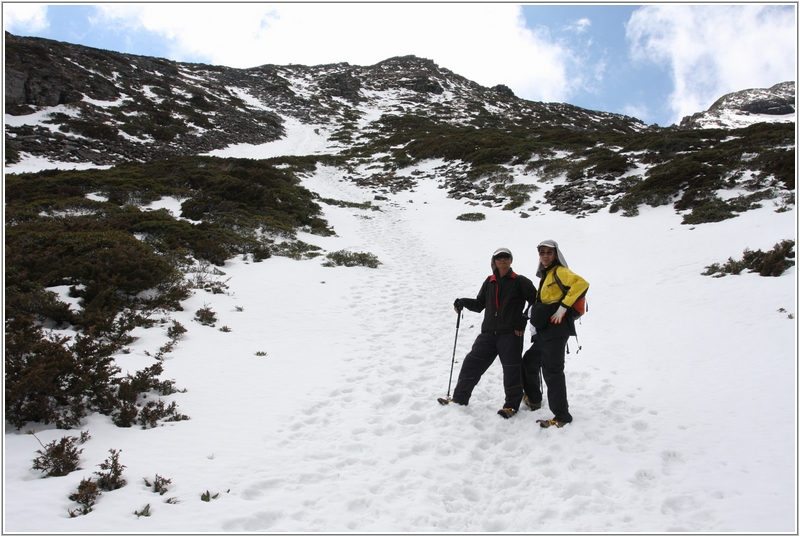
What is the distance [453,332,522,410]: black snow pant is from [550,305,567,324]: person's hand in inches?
27.4

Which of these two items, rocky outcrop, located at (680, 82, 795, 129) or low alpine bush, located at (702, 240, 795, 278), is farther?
rocky outcrop, located at (680, 82, 795, 129)

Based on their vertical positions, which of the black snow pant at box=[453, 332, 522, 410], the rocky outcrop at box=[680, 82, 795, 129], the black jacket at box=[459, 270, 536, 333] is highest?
the rocky outcrop at box=[680, 82, 795, 129]

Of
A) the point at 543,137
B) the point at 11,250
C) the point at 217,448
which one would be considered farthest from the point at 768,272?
the point at 543,137

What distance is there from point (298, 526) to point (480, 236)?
1537 centimetres

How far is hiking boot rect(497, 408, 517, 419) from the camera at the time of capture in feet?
17.1

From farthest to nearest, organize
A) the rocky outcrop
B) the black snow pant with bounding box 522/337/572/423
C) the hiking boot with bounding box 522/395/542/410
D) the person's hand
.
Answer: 1. the rocky outcrop
2. the hiking boot with bounding box 522/395/542/410
3. the black snow pant with bounding box 522/337/572/423
4. the person's hand

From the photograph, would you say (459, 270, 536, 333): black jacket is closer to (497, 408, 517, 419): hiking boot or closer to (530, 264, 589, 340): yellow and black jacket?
(530, 264, 589, 340): yellow and black jacket

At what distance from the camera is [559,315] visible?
4.69 metres

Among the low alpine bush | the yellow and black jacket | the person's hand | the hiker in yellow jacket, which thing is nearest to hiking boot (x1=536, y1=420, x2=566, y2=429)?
the hiker in yellow jacket

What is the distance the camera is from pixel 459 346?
7.72 meters

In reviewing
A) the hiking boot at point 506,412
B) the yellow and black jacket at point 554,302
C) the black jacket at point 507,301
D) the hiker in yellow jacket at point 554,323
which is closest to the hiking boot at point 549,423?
the hiker in yellow jacket at point 554,323

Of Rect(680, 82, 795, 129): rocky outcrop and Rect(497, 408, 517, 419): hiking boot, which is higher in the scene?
Rect(680, 82, 795, 129): rocky outcrop

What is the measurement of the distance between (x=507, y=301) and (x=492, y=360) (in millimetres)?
892

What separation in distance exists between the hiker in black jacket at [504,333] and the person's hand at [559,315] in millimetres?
528
